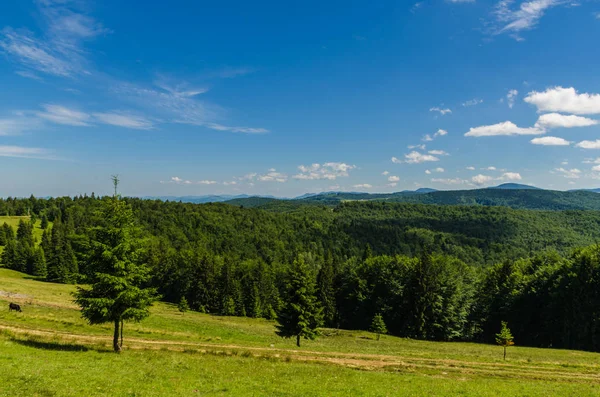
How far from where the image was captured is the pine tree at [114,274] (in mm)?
23766

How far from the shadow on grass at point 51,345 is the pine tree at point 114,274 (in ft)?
7.99

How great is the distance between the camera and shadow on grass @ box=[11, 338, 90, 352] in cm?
2406

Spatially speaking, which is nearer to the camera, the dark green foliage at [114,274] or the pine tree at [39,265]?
the dark green foliage at [114,274]

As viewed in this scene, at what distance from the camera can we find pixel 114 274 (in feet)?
80.1

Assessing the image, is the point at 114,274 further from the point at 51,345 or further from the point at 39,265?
the point at 39,265

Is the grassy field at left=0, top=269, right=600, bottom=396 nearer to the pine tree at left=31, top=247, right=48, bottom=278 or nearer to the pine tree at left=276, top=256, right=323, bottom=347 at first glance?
the pine tree at left=276, top=256, right=323, bottom=347

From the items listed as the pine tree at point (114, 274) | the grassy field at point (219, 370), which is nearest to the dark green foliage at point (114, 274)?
the pine tree at point (114, 274)

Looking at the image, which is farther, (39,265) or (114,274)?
(39,265)

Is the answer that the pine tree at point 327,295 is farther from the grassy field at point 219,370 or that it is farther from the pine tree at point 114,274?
the pine tree at point 114,274

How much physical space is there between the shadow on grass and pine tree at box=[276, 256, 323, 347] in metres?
21.8

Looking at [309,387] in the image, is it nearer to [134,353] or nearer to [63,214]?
[134,353]

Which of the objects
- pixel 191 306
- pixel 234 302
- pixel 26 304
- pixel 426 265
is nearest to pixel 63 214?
pixel 191 306

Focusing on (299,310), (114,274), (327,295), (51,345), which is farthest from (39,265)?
(114,274)

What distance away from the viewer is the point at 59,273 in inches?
4390
